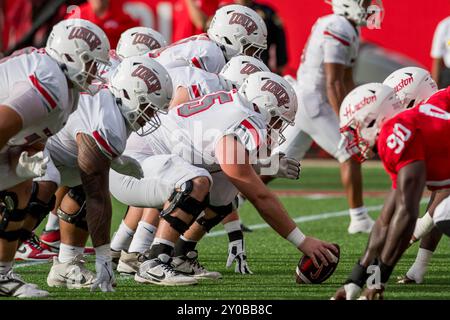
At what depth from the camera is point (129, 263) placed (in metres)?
6.29

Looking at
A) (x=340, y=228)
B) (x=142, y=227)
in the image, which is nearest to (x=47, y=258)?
(x=142, y=227)

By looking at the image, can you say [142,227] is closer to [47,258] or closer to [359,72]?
[47,258]

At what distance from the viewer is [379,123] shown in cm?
492

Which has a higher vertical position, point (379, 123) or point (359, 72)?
point (379, 123)

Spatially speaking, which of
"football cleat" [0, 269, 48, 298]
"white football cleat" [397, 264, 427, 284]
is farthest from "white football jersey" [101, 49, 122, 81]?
"white football cleat" [397, 264, 427, 284]

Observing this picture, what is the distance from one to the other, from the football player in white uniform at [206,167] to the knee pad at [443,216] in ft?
2.76

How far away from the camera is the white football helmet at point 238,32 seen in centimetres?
689

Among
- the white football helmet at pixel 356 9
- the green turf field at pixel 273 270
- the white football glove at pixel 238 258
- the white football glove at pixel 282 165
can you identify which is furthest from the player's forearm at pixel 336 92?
the white football glove at pixel 282 165

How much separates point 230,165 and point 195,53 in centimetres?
144

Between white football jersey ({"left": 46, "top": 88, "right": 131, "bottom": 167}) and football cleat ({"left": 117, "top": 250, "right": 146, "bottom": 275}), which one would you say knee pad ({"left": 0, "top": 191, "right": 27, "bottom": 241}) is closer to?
white football jersey ({"left": 46, "top": 88, "right": 131, "bottom": 167})

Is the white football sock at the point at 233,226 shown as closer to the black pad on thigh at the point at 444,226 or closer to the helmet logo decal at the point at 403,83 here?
the helmet logo decal at the point at 403,83

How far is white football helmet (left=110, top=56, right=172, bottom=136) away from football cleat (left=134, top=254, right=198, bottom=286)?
2.31 feet

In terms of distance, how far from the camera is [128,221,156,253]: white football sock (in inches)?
248

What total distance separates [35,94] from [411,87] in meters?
2.09
